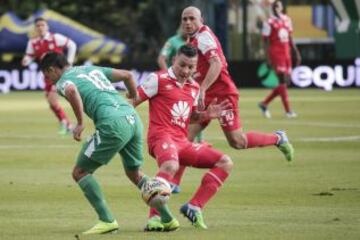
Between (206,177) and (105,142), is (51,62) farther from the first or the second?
(206,177)

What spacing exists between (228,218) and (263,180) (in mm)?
3816

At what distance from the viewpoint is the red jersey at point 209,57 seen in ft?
50.5

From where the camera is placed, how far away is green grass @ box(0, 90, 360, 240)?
469 inches

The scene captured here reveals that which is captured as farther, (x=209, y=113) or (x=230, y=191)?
(x=230, y=191)

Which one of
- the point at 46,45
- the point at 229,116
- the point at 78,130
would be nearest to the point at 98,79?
the point at 78,130

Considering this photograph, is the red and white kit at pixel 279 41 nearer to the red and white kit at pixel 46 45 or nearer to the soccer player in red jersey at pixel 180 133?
the red and white kit at pixel 46 45

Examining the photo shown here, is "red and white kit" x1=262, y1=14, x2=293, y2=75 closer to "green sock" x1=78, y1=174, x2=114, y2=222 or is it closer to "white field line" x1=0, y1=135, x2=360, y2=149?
"white field line" x1=0, y1=135, x2=360, y2=149

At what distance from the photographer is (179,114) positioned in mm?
12344

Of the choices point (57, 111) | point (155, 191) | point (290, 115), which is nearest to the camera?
point (155, 191)

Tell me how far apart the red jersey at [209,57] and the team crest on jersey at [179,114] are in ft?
9.97

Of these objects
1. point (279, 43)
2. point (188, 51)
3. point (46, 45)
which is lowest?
point (279, 43)

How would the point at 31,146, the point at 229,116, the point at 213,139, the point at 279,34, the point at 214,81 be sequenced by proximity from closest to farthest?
the point at 214,81 < the point at 229,116 < the point at 31,146 < the point at 213,139 < the point at 279,34

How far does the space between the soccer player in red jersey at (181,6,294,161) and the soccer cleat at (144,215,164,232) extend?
3112 mm

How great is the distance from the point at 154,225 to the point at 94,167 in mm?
761
